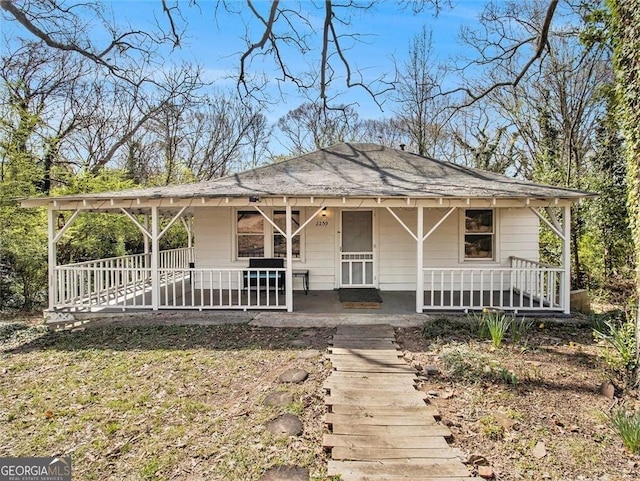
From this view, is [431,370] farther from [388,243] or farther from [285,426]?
[388,243]

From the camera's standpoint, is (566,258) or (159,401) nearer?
(159,401)

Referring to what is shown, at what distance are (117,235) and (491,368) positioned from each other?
12.2m

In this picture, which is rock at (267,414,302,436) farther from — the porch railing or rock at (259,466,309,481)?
the porch railing

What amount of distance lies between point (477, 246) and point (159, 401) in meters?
8.71

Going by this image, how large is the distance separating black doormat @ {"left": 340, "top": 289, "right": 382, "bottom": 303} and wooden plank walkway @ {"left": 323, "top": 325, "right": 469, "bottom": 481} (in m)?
3.21

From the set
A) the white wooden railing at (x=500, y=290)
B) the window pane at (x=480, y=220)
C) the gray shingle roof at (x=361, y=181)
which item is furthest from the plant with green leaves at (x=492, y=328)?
the window pane at (x=480, y=220)

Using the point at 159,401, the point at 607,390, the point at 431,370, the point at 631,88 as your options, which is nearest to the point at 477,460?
the point at 431,370

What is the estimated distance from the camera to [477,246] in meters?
10.1

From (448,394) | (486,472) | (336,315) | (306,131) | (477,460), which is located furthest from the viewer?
(306,131)

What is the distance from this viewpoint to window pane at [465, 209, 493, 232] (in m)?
10.1

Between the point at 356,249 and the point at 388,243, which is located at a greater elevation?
the point at 388,243

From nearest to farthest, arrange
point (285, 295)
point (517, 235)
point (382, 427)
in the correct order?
1. point (382, 427)
2. point (285, 295)
3. point (517, 235)

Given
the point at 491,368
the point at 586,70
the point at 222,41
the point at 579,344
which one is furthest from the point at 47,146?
the point at 586,70

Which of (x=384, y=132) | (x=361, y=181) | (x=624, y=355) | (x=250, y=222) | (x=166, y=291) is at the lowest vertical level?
(x=624, y=355)
